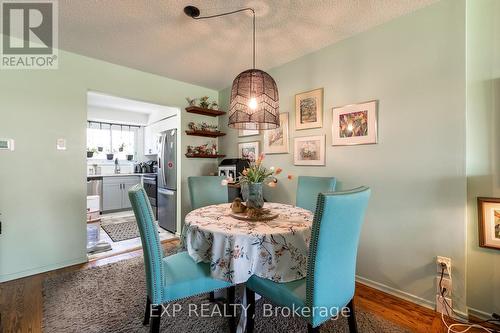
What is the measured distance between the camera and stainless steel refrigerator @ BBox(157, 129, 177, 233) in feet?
12.2

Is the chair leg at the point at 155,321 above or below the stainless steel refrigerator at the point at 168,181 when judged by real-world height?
below

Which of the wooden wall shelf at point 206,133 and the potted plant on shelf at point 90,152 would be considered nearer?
the wooden wall shelf at point 206,133

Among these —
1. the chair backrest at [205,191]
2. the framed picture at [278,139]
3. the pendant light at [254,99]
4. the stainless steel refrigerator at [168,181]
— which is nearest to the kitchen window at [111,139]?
the stainless steel refrigerator at [168,181]

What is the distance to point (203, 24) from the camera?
2064mm

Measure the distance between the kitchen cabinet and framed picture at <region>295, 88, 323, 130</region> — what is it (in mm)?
4290

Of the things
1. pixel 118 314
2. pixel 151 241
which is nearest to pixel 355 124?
pixel 151 241

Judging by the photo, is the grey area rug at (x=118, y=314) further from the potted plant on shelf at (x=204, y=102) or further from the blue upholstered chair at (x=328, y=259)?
the potted plant on shelf at (x=204, y=102)

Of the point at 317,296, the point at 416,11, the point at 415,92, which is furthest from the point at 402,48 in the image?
the point at 317,296

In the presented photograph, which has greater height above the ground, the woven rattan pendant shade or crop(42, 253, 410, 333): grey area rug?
the woven rattan pendant shade

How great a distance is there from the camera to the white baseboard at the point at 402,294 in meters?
1.80

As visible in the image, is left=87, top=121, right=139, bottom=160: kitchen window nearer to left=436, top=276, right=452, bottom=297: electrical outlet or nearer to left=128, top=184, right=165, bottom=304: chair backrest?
left=128, top=184, right=165, bottom=304: chair backrest

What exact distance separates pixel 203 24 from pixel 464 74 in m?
2.12

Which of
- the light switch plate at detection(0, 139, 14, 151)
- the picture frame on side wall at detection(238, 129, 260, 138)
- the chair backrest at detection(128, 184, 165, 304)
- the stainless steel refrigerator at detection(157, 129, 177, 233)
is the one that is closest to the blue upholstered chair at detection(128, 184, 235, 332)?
the chair backrest at detection(128, 184, 165, 304)

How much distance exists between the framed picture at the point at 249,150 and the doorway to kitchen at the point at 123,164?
3.63 feet
